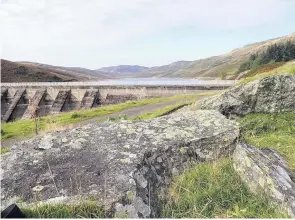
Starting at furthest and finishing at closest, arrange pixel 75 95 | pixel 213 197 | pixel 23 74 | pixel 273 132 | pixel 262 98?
pixel 23 74 < pixel 75 95 < pixel 262 98 < pixel 273 132 < pixel 213 197

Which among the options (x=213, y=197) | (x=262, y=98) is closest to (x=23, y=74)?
(x=262, y=98)

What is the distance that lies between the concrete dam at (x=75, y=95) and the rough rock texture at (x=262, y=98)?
49264mm

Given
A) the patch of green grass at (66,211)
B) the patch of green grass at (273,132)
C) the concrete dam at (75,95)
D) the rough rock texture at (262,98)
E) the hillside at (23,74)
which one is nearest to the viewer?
the patch of green grass at (66,211)

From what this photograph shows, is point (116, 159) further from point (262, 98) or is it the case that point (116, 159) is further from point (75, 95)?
point (75, 95)

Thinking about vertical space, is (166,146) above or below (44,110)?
above

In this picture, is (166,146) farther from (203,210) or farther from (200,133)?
(203,210)

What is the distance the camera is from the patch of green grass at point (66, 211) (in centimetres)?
369

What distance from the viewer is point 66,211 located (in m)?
3.75

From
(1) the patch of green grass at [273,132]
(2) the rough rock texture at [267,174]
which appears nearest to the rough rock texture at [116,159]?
(2) the rough rock texture at [267,174]

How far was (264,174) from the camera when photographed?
14.9 ft

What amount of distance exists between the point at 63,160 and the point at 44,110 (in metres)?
67.7

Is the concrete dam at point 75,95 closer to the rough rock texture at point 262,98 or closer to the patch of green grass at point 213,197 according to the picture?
the rough rock texture at point 262,98

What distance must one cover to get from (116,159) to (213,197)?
1414 millimetres

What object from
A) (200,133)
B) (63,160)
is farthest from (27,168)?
(200,133)
